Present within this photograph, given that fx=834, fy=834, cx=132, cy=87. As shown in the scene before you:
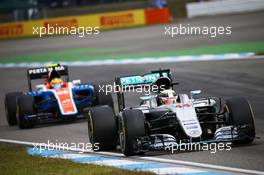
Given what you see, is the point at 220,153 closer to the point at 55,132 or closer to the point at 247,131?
the point at 247,131

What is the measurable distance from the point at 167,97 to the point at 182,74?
11283 mm

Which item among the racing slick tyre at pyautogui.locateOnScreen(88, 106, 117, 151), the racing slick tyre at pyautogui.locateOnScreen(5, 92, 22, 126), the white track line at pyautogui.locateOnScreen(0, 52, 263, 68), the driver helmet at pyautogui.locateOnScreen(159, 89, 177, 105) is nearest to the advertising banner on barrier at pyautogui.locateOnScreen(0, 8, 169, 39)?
the white track line at pyautogui.locateOnScreen(0, 52, 263, 68)

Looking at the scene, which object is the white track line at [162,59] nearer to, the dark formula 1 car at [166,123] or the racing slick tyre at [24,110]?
the racing slick tyre at [24,110]

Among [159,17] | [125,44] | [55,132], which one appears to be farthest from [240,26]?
[55,132]

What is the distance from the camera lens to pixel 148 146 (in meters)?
11.5

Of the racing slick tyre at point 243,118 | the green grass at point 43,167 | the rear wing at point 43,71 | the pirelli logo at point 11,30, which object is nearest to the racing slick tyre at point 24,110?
the rear wing at point 43,71

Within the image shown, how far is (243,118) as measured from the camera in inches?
460

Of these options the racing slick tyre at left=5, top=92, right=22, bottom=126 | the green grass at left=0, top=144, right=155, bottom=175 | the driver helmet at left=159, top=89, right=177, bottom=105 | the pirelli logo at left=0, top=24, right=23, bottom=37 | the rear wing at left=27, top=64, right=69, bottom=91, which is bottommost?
the green grass at left=0, top=144, right=155, bottom=175

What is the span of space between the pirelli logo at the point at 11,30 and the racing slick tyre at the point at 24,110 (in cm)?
3752

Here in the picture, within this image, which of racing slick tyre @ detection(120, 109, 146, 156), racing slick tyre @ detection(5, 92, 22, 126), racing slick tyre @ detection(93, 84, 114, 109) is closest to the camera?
racing slick tyre @ detection(120, 109, 146, 156)

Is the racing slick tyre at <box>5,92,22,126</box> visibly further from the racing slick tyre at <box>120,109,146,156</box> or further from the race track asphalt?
the racing slick tyre at <box>120,109,146,156</box>

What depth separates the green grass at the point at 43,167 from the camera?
1053 cm

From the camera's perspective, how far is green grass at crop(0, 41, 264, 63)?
2958 cm

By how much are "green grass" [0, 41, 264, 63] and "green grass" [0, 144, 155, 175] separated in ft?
52.5
